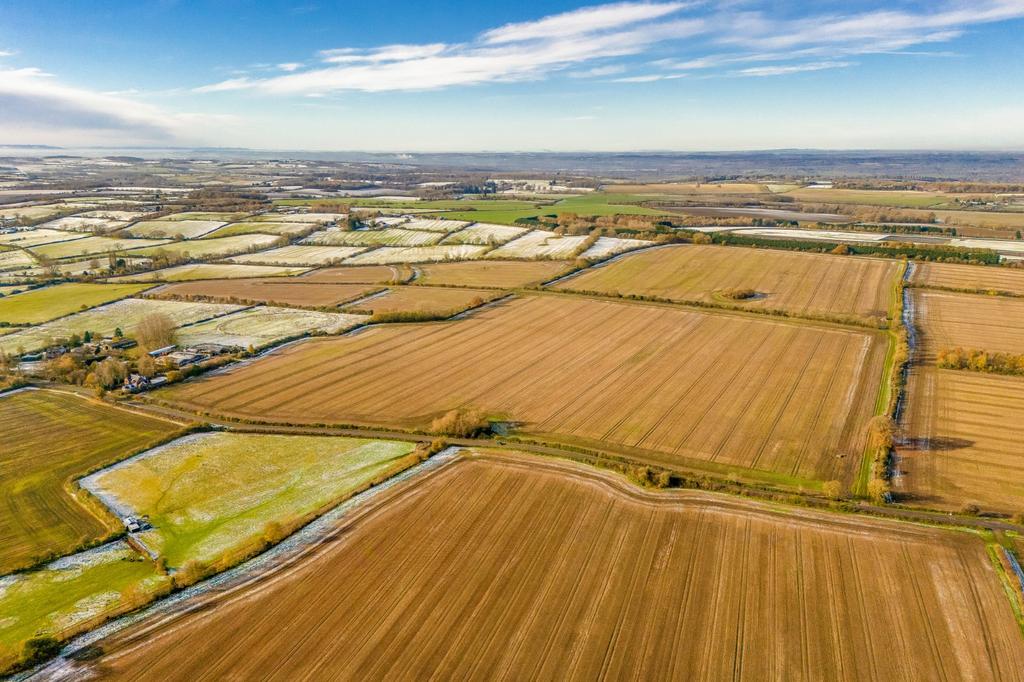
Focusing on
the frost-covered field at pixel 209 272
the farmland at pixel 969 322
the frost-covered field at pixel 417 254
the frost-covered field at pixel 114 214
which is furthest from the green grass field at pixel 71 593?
the frost-covered field at pixel 114 214

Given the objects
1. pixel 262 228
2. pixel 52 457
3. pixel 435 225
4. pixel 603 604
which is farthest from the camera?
pixel 435 225

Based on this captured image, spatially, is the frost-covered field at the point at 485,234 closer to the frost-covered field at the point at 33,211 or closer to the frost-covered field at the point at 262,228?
the frost-covered field at the point at 262,228

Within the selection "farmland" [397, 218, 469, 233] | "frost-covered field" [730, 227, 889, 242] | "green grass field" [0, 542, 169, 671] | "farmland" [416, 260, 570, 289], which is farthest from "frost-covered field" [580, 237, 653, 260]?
"green grass field" [0, 542, 169, 671]

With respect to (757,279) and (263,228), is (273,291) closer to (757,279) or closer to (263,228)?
(263,228)

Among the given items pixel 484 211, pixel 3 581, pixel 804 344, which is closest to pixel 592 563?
pixel 3 581

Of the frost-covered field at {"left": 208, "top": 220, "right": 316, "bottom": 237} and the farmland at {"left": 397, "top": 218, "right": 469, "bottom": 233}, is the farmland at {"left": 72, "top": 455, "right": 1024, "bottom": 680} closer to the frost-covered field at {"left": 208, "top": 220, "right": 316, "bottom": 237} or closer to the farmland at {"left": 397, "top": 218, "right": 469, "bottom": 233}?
the farmland at {"left": 397, "top": 218, "right": 469, "bottom": 233}

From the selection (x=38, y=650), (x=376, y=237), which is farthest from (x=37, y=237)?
(x=38, y=650)
